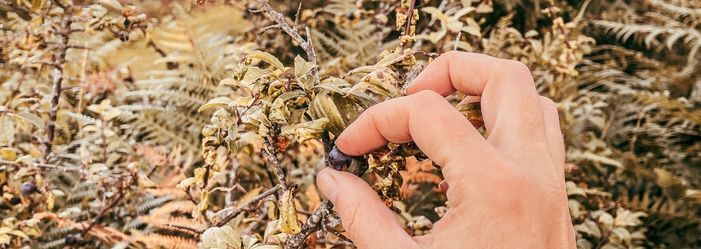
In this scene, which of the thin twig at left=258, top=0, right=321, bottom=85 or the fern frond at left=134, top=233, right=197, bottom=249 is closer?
the thin twig at left=258, top=0, right=321, bottom=85

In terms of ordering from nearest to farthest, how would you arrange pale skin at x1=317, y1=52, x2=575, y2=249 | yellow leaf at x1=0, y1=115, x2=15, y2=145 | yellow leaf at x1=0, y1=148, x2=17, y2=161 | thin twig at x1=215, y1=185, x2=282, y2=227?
pale skin at x1=317, y1=52, x2=575, y2=249
thin twig at x1=215, y1=185, x2=282, y2=227
yellow leaf at x1=0, y1=115, x2=15, y2=145
yellow leaf at x1=0, y1=148, x2=17, y2=161

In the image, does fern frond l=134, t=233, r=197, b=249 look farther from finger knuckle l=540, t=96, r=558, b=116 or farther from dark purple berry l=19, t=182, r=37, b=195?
finger knuckle l=540, t=96, r=558, b=116

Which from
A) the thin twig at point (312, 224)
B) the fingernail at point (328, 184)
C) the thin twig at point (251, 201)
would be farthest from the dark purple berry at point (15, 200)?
the fingernail at point (328, 184)

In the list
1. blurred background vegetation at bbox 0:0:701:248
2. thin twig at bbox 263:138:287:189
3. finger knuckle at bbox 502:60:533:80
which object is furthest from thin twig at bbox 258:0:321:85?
finger knuckle at bbox 502:60:533:80

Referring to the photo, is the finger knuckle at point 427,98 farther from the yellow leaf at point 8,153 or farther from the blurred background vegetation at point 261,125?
the yellow leaf at point 8,153

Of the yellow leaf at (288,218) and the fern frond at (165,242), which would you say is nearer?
the yellow leaf at (288,218)

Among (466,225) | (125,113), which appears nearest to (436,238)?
(466,225)

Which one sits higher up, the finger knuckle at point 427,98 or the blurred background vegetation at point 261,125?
the finger knuckle at point 427,98
